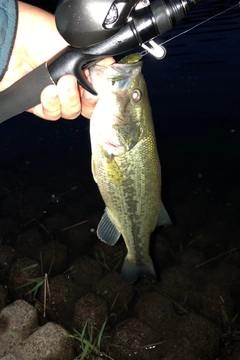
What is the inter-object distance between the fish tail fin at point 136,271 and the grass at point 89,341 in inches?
31.1

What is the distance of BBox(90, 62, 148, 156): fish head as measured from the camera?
7.38 feet

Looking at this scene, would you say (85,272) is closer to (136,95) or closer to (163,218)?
(163,218)

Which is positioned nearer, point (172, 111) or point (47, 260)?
point (47, 260)

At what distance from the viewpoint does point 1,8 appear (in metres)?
2.29

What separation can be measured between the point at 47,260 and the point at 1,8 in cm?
338

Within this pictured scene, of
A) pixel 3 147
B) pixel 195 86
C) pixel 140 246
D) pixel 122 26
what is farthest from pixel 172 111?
pixel 122 26

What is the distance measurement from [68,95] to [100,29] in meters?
0.66

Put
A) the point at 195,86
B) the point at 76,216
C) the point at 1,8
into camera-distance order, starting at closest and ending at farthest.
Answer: the point at 1,8 < the point at 76,216 < the point at 195,86

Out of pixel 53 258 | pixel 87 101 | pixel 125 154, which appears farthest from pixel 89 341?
pixel 87 101

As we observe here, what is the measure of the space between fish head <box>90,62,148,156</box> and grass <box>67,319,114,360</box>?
2217mm

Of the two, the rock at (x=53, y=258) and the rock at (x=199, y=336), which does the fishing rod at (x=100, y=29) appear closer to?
the rock at (x=199, y=336)

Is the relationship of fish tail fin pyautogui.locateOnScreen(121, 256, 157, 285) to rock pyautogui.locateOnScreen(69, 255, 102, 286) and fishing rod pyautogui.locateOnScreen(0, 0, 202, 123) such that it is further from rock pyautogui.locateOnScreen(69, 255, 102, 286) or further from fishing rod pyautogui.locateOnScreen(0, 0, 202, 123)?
fishing rod pyautogui.locateOnScreen(0, 0, 202, 123)

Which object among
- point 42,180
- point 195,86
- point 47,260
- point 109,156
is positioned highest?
point 109,156

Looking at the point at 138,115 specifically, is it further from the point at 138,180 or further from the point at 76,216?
the point at 76,216
